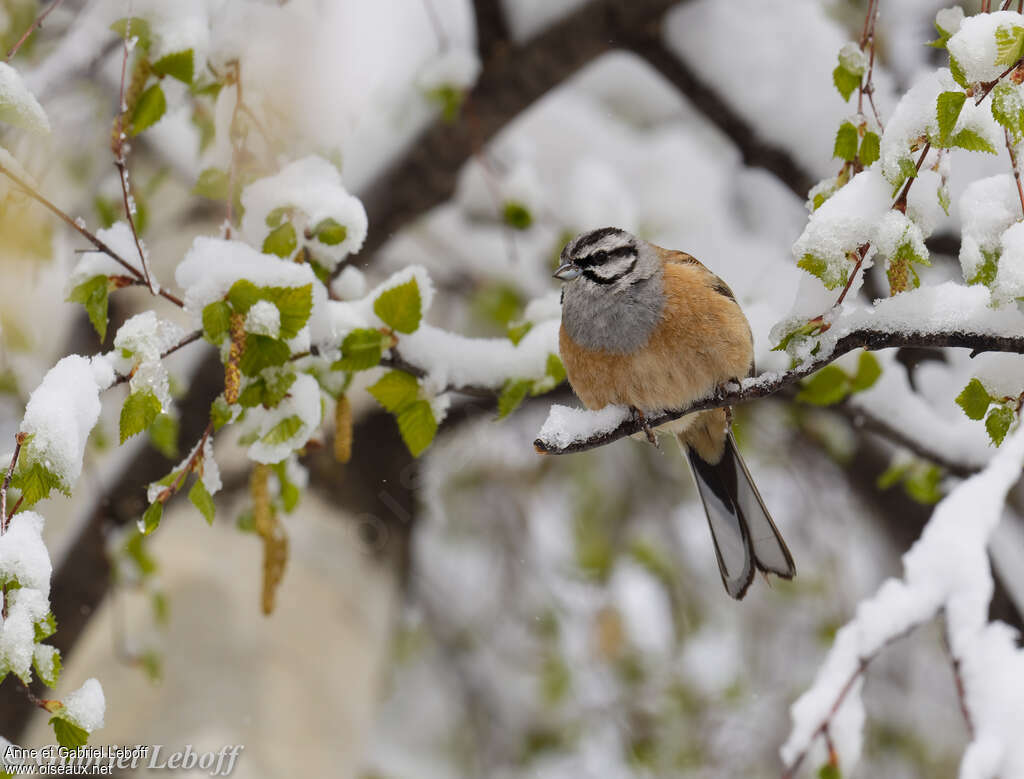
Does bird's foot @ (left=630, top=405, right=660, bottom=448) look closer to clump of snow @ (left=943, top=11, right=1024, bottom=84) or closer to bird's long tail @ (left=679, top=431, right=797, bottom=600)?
bird's long tail @ (left=679, top=431, right=797, bottom=600)

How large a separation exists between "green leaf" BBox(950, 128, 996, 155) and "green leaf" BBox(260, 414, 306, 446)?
3.81 ft

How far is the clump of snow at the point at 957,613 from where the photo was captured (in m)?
1.78

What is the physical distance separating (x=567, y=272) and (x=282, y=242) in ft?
2.49

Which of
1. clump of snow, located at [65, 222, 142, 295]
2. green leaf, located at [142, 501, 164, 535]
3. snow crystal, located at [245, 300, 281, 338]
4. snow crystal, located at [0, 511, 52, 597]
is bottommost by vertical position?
green leaf, located at [142, 501, 164, 535]

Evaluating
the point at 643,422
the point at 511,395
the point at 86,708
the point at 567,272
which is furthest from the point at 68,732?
the point at 567,272

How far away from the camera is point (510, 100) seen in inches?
113

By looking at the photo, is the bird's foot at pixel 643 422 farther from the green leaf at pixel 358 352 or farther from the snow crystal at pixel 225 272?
the snow crystal at pixel 225 272

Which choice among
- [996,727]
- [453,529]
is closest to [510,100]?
[996,727]

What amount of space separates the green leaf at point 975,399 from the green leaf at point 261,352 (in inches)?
44.1

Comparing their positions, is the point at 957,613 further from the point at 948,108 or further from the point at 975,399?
the point at 948,108

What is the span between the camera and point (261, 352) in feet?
5.20

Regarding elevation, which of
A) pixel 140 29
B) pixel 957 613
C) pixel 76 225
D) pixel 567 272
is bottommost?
pixel 957 613

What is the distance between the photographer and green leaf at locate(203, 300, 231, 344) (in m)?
1.56

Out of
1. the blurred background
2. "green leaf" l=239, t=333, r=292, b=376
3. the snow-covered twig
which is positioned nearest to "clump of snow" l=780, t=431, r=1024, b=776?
the blurred background
